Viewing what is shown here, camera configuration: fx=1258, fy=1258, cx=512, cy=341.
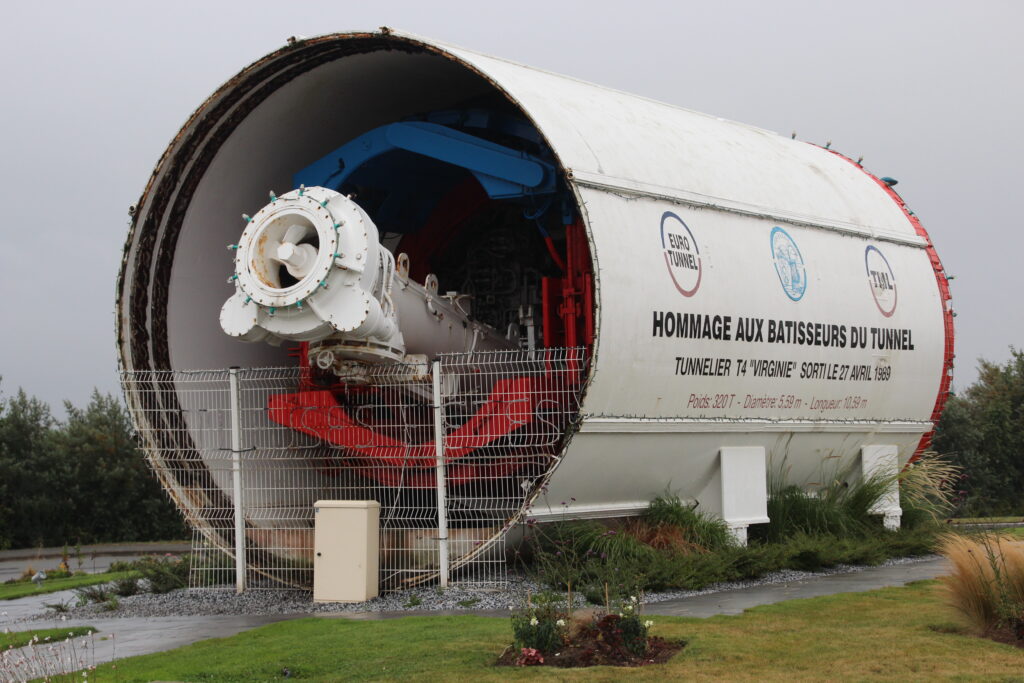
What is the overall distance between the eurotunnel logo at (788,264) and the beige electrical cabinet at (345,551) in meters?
5.19

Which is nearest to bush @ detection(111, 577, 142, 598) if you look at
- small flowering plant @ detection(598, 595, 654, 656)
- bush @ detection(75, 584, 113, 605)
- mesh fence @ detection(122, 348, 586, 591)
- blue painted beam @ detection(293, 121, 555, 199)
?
bush @ detection(75, 584, 113, 605)

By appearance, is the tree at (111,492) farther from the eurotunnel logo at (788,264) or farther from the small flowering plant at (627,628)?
the small flowering plant at (627,628)

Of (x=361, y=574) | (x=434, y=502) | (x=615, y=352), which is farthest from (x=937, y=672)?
(x=434, y=502)

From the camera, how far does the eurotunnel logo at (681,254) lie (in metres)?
12.5

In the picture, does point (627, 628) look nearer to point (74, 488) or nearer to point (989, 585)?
point (989, 585)

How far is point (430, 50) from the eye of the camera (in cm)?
1201

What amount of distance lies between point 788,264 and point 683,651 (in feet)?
22.1

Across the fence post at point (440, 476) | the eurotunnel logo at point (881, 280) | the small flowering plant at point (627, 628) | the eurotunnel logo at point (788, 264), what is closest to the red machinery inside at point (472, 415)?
the fence post at point (440, 476)

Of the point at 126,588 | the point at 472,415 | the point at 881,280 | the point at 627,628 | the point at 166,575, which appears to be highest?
the point at 881,280

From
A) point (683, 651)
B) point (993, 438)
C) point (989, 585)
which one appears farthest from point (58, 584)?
point (993, 438)

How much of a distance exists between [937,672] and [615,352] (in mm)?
4752

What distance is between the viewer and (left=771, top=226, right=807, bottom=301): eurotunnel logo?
45.8 feet

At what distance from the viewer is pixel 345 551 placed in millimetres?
11922

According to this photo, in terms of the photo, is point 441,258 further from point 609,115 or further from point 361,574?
point 361,574
